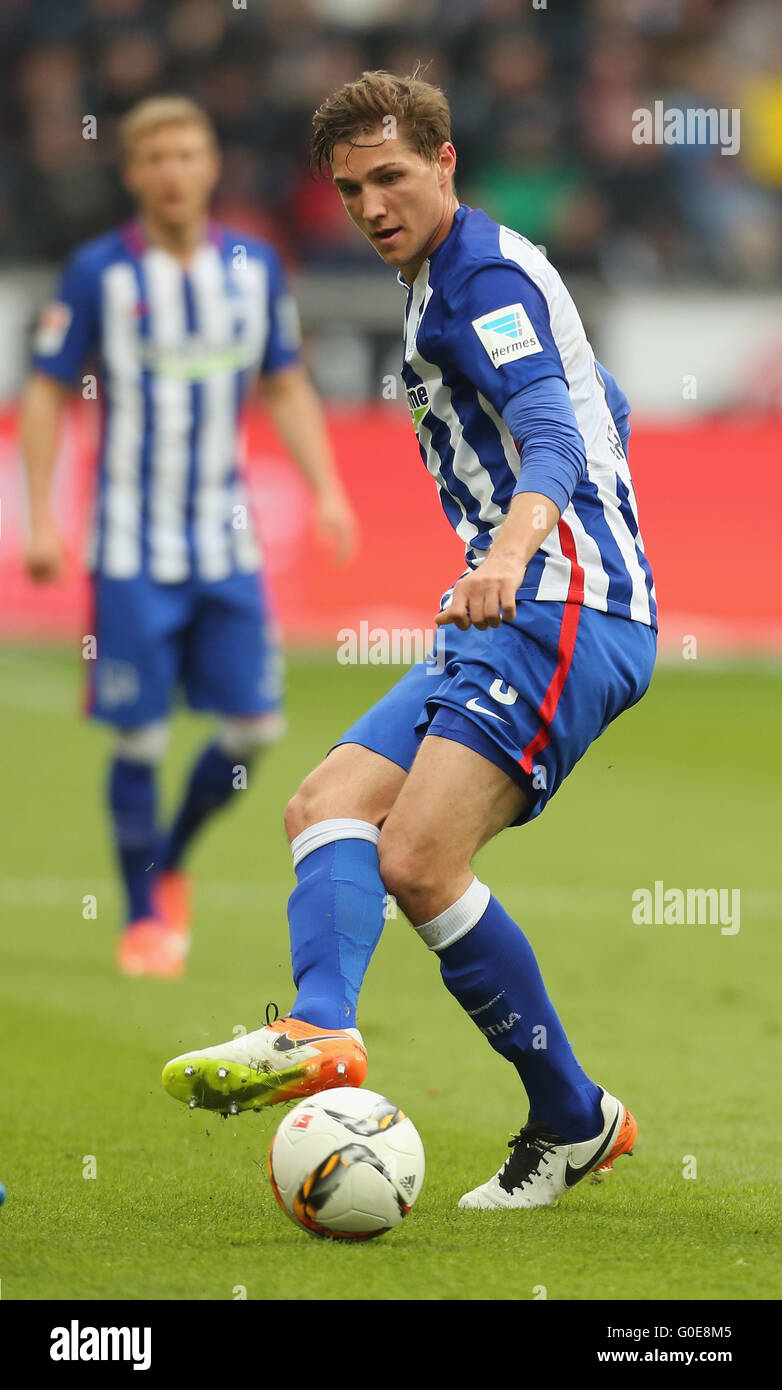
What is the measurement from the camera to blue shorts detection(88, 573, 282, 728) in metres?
6.41

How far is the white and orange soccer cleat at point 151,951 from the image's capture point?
6.19 m

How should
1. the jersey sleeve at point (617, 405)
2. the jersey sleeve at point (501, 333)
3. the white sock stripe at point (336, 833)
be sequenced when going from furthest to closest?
the jersey sleeve at point (617, 405)
the white sock stripe at point (336, 833)
the jersey sleeve at point (501, 333)

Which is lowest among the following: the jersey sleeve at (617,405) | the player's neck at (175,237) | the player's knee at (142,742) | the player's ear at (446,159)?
the jersey sleeve at (617,405)

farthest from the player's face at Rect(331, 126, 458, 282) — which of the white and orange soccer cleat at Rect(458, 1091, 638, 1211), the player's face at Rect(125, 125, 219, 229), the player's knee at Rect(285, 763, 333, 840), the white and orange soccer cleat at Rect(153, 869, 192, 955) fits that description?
the white and orange soccer cleat at Rect(153, 869, 192, 955)

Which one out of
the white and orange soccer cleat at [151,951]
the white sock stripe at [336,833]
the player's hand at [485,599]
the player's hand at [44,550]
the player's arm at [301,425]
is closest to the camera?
the player's hand at [485,599]

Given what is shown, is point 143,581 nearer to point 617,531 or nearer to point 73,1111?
point 73,1111

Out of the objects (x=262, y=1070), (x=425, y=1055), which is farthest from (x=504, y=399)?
(x=425, y=1055)

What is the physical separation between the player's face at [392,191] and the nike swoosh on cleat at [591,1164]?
162 cm

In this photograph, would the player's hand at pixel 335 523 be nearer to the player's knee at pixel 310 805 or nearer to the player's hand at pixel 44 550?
the player's hand at pixel 44 550

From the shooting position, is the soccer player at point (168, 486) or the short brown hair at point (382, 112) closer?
the short brown hair at point (382, 112)

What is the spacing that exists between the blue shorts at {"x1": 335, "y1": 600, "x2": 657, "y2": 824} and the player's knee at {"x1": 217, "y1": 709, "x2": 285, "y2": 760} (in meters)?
2.86

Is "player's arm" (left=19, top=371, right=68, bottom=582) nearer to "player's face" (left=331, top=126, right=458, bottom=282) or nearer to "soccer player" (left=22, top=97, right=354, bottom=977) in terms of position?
"soccer player" (left=22, top=97, right=354, bottom=977)

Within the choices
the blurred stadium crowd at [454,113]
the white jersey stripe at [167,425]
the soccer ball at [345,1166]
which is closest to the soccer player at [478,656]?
the soccer ball at [345,1166]

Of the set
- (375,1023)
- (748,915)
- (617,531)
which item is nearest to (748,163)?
Answer: (748,915)
